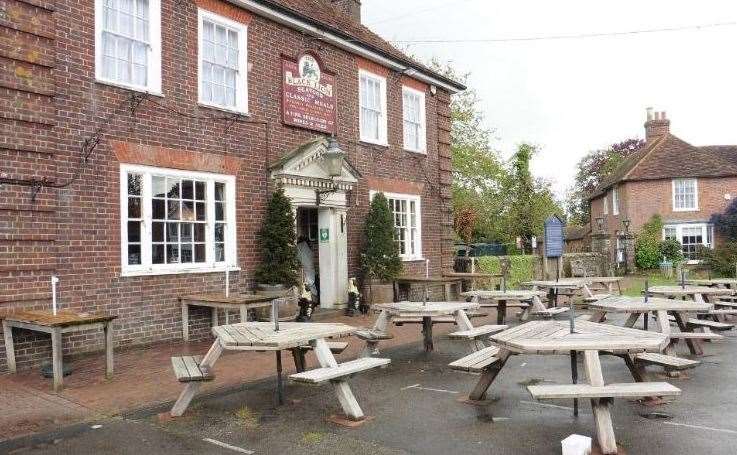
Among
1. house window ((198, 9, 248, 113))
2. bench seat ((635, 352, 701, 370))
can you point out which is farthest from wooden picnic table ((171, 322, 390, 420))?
house window ((198, 9, 248, 113))

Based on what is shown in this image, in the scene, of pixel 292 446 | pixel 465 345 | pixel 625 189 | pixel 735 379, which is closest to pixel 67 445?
pixel 292 446

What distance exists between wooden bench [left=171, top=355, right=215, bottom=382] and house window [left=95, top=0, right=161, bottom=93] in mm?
5140

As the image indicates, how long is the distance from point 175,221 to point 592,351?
23.6 ft

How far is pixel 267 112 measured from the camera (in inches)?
454

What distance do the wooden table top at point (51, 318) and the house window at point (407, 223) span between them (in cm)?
863

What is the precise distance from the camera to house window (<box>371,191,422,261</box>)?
14899 mm

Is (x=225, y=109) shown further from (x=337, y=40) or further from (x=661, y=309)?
(x=661, y=309)

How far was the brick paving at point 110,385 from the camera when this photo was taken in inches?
216

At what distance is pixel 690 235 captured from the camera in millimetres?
30688

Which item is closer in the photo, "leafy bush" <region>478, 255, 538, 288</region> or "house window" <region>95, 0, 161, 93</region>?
"house window" <region>95, 0, 161, 93</region>

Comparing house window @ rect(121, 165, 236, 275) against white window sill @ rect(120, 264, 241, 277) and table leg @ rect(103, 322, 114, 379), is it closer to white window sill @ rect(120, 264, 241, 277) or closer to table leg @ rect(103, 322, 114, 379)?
white window sill @ rect(120, 264, 241, 277)

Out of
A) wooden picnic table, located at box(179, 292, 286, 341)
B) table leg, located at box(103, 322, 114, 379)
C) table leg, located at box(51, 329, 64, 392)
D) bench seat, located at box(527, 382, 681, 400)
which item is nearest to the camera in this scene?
bench seat, located at box(527, 382, 681, 400)

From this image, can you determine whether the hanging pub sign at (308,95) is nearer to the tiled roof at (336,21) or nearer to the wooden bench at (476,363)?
the tiled roof at (336,21)

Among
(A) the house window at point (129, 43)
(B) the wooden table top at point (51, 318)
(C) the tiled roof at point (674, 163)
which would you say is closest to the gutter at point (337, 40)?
(A) the house window at point (129, 43)
